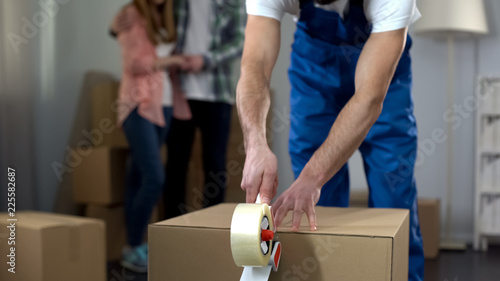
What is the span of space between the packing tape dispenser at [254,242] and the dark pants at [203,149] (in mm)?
1491

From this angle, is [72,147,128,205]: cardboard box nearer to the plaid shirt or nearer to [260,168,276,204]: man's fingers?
the plaid shirt

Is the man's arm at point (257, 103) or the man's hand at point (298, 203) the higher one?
the man's arm at point (257, 103)

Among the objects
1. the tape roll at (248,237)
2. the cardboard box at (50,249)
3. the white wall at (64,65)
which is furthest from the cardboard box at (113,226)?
the tape roll at (248,237)

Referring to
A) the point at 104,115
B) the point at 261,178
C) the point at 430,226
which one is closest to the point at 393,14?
the point at 261,178

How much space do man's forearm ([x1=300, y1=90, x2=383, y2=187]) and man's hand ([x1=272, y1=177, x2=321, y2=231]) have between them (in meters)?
0.02

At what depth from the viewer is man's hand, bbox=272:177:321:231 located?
892mm

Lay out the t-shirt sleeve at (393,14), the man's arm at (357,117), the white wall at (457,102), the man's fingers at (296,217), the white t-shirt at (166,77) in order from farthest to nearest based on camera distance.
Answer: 1. the white wall at (457,102)
2. the white t-shirt at (166,77)
3. the t-shirt sleeve at (393,14)
4. the man's arm at (357,117)
5. the man's fingers at (296,217)

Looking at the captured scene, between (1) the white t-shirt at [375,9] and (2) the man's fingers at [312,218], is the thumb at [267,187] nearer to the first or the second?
(2) the man's fingers at [312,218]

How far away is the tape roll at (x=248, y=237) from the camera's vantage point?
0.78 meters

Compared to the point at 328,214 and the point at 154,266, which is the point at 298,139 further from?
the point at 154,266

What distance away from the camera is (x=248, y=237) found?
2.54 feet

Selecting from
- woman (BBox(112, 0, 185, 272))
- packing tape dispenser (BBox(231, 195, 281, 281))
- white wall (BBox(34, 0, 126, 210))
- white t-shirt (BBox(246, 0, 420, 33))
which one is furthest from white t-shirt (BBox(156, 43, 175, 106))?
packing tape dispenser (BBox(231, 195, 281, 281))

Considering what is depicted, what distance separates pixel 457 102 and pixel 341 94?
75.2 inches

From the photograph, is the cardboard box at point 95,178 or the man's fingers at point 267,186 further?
the cardboard box at point 95,178
